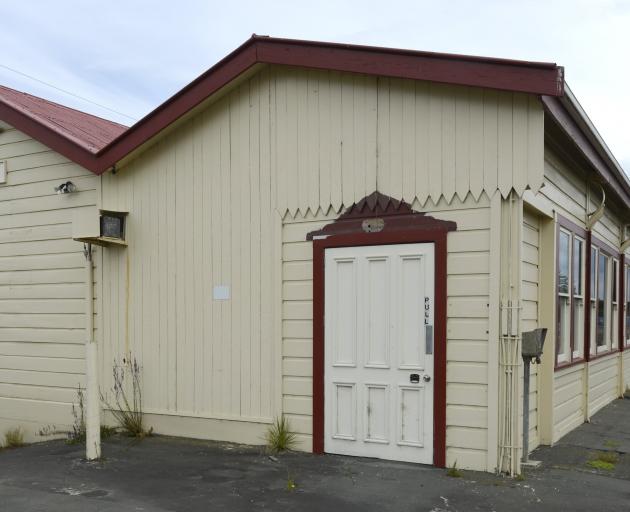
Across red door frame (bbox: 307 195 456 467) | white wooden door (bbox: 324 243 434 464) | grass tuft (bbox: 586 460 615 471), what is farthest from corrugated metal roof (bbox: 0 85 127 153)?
grass tuft (bbox: 586 460 615 471)

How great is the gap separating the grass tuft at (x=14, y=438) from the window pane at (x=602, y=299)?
27.7ft

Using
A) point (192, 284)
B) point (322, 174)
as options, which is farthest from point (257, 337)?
point (322, 174)

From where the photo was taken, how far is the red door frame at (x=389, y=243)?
6.55 metres

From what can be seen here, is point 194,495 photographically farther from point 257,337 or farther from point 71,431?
point 71,431

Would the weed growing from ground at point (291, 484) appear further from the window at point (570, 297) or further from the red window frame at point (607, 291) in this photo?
the red window frame at point (607, 291)

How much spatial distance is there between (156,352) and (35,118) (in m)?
3.52

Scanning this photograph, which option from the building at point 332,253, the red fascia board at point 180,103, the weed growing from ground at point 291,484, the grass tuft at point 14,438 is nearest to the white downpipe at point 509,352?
the building at point 332,253

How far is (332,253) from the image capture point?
723cm

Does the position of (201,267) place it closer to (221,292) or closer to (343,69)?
(221,292)

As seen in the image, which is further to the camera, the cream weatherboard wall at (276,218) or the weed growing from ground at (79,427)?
the weed growing from ground at (79,427)

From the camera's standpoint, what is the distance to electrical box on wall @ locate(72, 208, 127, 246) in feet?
26.8

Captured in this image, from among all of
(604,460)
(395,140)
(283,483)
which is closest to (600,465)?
(604,460)

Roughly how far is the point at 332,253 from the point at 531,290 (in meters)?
2.18

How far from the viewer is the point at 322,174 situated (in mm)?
7352
